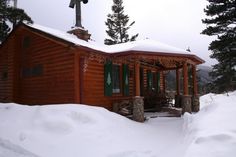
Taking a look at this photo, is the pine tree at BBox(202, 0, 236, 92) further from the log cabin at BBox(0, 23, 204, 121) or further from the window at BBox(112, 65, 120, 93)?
the window at BBox(112, 65, 120, 93)

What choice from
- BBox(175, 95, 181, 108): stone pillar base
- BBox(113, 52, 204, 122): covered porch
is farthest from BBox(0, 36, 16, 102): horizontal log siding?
BBox(175, 95, 181, 108): stone pillar base

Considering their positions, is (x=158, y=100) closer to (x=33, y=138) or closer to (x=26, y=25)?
(x=26, y=25)

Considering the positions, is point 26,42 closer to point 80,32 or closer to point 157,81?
point 80,32

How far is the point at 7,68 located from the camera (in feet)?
50.5

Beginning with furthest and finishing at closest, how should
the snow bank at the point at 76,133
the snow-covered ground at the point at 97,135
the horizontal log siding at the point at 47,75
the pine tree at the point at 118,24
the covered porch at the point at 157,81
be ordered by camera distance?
1. the pine tree at the point at 118,24
2. the horizontal log siding at the point at 47,75
3. the covered porch at the point at 157,81
4. the snow bank at the point at 76,133
5. the snow-covered ground at the point at 97,135

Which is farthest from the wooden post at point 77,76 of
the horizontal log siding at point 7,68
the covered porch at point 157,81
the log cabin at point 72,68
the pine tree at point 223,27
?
the pine tree at point 223,27

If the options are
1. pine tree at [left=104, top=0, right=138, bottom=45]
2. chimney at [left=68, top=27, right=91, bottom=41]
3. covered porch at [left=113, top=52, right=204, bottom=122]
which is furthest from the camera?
pine tree at [left=104, top=0, right=138, bottom=45]

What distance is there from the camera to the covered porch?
11516 millimetres

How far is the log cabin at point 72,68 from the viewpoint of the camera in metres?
11.6

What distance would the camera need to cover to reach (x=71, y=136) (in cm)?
708

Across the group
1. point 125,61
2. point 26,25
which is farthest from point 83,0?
point 125,61

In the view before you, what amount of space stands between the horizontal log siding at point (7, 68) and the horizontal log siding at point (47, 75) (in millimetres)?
554

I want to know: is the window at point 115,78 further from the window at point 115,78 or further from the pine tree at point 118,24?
the pine tree at point 118,24

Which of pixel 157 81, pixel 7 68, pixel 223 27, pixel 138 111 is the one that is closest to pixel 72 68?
pixel 138 111
